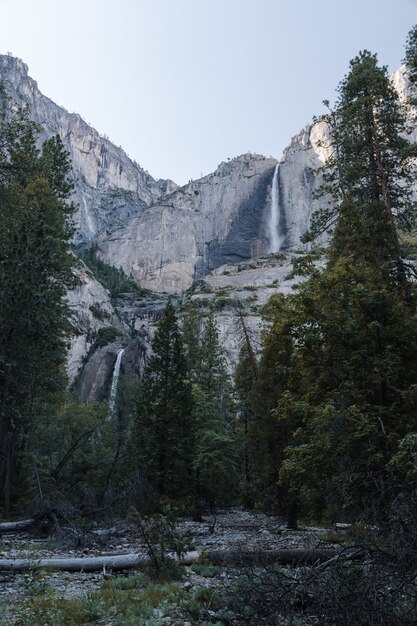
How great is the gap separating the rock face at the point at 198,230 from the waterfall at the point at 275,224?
3.86 ft

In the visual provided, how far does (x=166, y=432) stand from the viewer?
25.4 metres

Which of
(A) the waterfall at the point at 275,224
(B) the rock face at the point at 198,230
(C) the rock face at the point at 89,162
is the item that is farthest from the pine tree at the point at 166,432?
(C) the rock face at the point at 89,162

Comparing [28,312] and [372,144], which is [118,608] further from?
[372,144]

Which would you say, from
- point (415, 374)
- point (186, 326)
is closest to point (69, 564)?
point (415, 374)

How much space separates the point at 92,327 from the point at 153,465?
1943 inches

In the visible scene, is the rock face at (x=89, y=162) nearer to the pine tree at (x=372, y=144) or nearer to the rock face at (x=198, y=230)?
the rock face at (x=198, y=230)

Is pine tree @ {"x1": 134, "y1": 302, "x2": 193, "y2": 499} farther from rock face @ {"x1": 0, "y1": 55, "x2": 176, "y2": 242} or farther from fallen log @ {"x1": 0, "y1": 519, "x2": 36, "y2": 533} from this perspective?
rock face @ {"x1": 0, "y1": 55, "x2": 176, "y2": 242}

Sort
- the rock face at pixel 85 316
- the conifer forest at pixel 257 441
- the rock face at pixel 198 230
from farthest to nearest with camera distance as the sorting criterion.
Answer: the rock face at pixel 198 230
the rock face at pixel 85 316
the conifer forest at pixel 257 441

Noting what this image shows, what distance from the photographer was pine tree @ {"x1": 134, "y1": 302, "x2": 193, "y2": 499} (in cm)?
2478

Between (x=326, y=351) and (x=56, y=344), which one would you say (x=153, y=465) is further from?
(x=326, y=351)

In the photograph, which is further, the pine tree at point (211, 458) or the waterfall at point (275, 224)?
the waterfall at point (275, 224)

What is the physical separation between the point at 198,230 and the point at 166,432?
296 feet

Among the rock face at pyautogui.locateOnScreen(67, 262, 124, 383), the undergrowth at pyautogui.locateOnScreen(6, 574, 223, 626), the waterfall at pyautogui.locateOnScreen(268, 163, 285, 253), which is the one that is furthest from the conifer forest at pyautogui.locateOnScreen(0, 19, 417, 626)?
the waterfall at pyautogui.locateOnScreen(268, 163, 285, 253)

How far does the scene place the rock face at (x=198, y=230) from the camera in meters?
108
